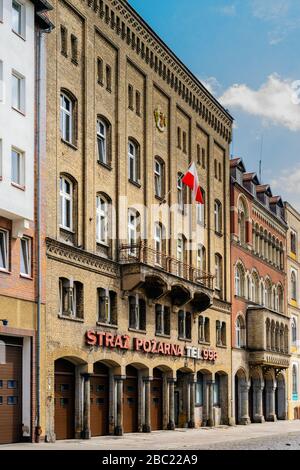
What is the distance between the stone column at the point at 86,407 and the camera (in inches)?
1448

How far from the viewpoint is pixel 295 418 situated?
234 ft

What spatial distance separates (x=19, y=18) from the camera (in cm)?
3400

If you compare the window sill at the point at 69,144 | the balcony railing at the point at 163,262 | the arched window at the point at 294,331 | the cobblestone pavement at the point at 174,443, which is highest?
the window sill at the point at 69,144

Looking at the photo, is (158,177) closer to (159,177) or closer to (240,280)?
(159,177)

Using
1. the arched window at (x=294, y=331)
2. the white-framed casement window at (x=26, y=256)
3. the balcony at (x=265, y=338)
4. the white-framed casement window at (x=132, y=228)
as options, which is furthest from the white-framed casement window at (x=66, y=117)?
the arched window at (x=294, y=331)

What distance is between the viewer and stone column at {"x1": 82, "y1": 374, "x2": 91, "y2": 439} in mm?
36778

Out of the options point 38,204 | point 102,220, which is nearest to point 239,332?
point 102,220

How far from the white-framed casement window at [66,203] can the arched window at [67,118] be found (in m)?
1.80

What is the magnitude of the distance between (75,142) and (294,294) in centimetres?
4294

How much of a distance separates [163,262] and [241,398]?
16.3 meters

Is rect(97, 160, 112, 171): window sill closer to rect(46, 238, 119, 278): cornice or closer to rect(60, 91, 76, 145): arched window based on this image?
rect(60, 91, 76, 145): arched window

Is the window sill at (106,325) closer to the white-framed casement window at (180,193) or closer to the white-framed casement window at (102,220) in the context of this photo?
the white-framed casement window at (102,220)

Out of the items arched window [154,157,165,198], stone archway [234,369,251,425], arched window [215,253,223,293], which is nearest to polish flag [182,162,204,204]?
arched window [154,157,165,198]

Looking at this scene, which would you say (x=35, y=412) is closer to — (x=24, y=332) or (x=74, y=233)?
(x=24, y=332)
